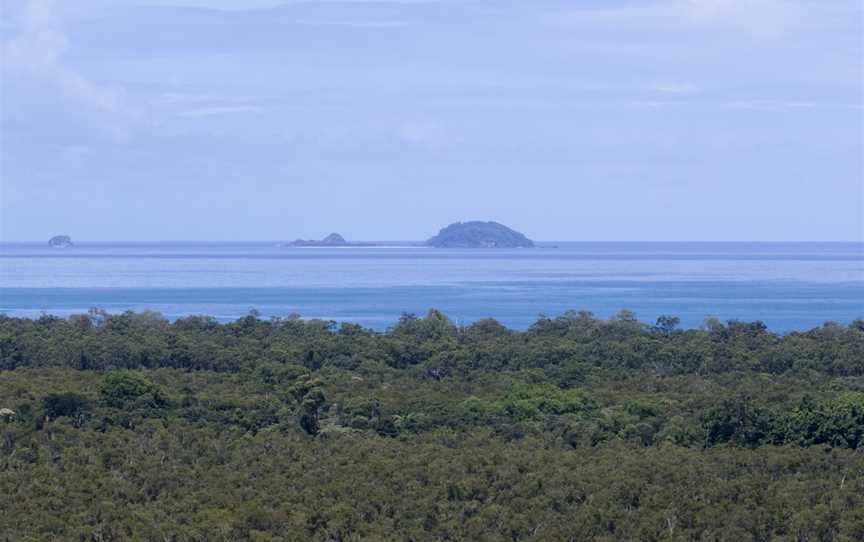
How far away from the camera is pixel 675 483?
2156 cm

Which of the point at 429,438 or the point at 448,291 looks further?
the point at 448,291

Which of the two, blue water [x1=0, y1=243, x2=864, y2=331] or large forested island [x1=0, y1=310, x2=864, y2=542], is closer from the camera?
large forested island [x1=0, y1=310, x2=864, y2=542]

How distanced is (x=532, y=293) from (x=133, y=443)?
71470 millimetres

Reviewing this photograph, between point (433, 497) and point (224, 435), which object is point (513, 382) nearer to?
point (224, 435)

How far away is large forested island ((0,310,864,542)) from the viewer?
64.8ft

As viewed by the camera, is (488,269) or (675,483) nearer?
(675,483)

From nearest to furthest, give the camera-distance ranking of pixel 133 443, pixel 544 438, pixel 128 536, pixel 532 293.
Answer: pixel 128 536 < pixel 133 443 < pixel 544 438 < pixel 532 293

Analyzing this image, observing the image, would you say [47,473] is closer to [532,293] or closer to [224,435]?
[224,435]

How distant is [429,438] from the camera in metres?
26.7

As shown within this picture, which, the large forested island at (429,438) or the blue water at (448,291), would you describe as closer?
the large forested island at (429,438)

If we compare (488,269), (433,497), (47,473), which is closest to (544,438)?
A: (433,497)

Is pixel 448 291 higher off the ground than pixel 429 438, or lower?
lower

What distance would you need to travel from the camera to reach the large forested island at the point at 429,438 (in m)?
19.8

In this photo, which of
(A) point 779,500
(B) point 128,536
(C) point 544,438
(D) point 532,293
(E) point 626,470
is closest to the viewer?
(B) point 128,536
